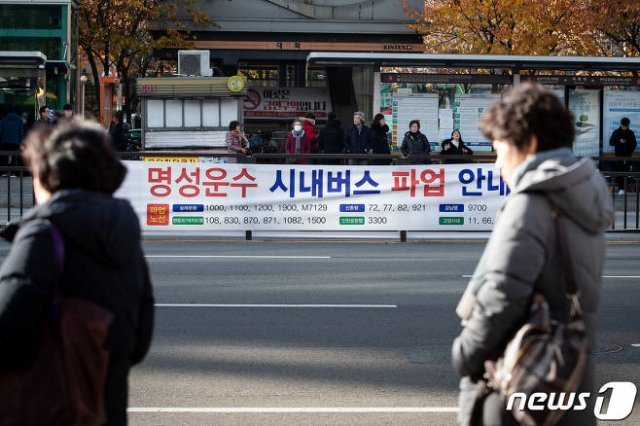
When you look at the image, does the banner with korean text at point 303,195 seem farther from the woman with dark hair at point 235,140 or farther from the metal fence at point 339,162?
the woman with dark hair at point 235,140

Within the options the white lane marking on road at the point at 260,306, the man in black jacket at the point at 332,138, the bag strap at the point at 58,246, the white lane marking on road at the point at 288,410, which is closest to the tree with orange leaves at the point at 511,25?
the man in black jacket at the point at 332,138

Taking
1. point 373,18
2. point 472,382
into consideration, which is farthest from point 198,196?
point 373,18

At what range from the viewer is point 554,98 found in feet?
12.3

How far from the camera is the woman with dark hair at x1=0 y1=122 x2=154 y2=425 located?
3330 mm

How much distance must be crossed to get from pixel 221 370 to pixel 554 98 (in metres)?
4.51

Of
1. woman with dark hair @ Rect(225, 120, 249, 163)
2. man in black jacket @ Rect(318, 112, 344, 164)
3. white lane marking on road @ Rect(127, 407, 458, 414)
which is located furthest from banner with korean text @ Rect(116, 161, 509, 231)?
white lane marking on road @ Rect(127, 407, 458, 414)

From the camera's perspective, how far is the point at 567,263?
360 centimetres

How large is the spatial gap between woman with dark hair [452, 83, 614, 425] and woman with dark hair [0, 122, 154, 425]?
1092 mm

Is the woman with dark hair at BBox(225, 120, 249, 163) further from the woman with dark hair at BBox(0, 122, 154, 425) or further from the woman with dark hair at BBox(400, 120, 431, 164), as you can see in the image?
the woman with dark hair at BBox(0, 122, 154, 425)

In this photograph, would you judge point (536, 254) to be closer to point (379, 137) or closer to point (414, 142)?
point (414, 142)

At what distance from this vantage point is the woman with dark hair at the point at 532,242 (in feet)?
11.6

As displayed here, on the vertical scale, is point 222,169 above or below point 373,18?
below

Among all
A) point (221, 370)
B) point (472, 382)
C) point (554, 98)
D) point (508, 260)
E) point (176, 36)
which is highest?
point (176, 36)

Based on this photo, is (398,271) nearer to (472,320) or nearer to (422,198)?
(422,198)
